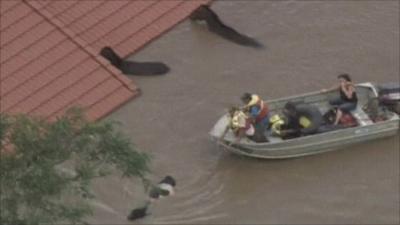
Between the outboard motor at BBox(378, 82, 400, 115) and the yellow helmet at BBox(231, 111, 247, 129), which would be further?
the outboard motor at BBox(378, 82, 400, 115)

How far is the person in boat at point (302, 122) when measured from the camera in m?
15.7

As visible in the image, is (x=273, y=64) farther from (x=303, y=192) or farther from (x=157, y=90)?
(x=303, y=192)

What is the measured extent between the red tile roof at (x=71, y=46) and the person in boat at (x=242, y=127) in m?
3.31

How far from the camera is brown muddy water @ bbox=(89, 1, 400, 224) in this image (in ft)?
50.0

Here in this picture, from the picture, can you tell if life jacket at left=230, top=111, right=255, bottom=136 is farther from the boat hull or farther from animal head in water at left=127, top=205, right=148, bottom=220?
animal head in water at left=127, top=205, right=148, bottom=220

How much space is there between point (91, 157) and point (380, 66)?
10.3m

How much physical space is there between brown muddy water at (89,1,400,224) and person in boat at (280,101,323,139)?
0.66 metres

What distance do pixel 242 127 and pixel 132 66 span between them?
172 inches

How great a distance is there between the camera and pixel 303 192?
15.5 metres

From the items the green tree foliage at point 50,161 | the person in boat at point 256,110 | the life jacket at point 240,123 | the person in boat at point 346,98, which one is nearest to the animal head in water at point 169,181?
the life jacket at point 240,123

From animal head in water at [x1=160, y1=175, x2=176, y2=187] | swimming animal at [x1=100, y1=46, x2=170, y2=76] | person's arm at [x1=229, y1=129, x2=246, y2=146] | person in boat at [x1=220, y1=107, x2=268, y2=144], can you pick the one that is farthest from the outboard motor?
swimming animal at [x1=100, y1=46, x2=170, y2=76]

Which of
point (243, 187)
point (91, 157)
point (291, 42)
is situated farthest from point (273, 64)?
point (91, 157)

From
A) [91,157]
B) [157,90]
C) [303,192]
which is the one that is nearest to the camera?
[91,157]

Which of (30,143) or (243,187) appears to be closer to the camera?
(30,143)
